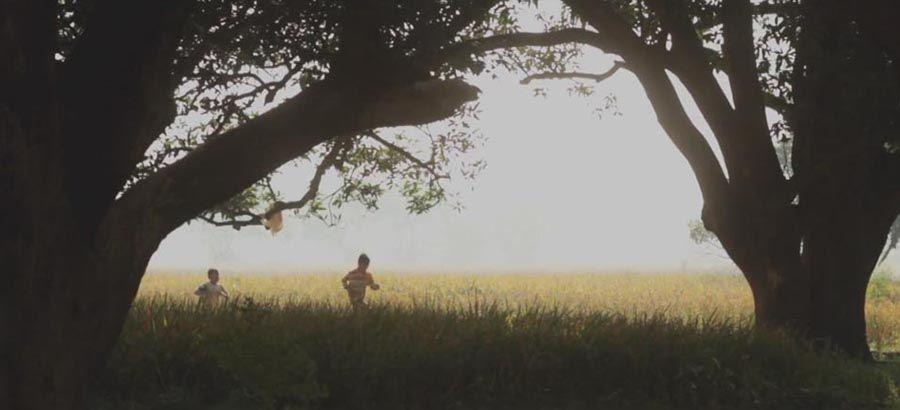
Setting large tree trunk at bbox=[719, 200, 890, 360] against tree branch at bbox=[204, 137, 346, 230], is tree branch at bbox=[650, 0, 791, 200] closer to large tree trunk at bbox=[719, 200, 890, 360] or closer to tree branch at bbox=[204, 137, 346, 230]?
large tree trunk at bbox=[719, 200, 890, 360]

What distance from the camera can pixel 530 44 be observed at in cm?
1493

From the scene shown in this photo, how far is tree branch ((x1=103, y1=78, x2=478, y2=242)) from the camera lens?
741 centimetres

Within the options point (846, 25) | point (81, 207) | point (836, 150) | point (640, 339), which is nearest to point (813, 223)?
point (836, 150)

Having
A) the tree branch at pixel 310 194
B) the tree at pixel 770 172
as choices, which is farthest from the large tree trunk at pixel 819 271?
the tree branch at pixel 310 194

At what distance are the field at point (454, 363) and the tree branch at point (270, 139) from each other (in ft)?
8.95

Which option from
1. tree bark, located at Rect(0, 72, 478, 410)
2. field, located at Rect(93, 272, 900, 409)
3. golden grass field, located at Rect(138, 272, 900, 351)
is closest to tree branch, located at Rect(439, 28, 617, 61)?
field, located at Rect(93, 272, 900, 409)

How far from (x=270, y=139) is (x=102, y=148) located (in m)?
1.57

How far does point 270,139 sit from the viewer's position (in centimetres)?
792

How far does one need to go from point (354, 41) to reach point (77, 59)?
2.82m

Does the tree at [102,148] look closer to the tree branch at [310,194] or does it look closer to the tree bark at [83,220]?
the tree bark at [83,220]

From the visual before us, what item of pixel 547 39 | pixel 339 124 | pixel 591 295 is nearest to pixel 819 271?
pixel 547 39

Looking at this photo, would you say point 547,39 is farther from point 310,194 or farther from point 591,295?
point 591,295

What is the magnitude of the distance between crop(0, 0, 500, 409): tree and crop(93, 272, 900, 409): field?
2.85 meters

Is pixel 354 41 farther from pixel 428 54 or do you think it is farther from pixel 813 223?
pixel 813 223
